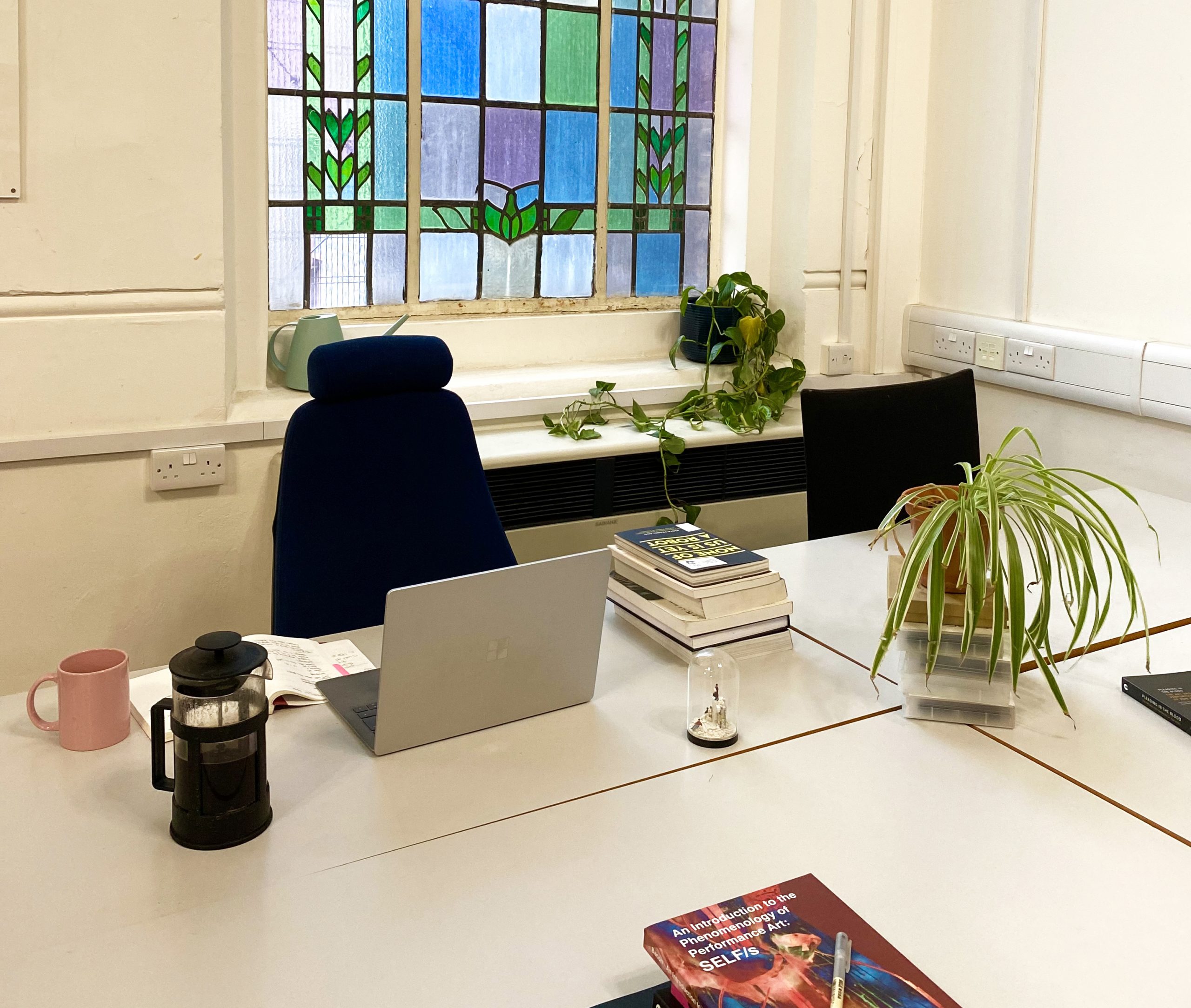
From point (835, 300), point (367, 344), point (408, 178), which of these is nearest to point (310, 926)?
point (367, 344)

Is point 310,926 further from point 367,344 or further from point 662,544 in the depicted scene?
point 367,344

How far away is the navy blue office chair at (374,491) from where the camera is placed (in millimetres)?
2045

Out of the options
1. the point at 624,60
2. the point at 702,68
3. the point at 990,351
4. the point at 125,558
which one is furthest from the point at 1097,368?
the point at 125,558

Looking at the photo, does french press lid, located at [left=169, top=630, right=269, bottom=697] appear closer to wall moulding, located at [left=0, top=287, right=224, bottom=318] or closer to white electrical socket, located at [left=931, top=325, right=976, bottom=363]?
wall moulding, located at [left=0, top=287, right=224, bottom=318]

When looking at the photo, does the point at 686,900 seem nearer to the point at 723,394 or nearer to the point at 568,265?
the point at 723,394

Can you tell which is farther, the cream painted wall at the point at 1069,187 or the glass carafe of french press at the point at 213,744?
the cream painted wall at the point at 1069,187

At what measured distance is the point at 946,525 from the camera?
5.30 feet

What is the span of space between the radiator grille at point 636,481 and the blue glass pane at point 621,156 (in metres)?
0.84

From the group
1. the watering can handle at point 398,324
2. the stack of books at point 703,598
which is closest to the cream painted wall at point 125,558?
the watering can handle at point 398,324

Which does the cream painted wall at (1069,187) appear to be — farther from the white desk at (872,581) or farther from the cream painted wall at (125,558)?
the cream painted wall at (125,558)

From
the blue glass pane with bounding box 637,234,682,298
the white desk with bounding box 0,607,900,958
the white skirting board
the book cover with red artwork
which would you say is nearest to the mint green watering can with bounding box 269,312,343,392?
the blue glass pane with bounding box 637,234,682,298

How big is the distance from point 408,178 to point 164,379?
96cm

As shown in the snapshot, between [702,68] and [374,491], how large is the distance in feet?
6.64

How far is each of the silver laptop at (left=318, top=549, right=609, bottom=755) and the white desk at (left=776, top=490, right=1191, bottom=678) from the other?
1.68 feet
